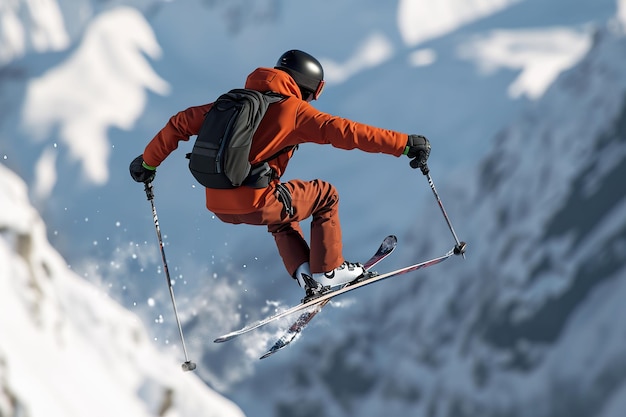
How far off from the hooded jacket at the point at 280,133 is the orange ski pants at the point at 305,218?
0.25 m

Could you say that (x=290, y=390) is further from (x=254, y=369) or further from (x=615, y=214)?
(x=615, y=214)

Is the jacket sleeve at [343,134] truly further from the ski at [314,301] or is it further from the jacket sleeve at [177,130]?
the ski at [314,301]

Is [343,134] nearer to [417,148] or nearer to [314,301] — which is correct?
[417,148]

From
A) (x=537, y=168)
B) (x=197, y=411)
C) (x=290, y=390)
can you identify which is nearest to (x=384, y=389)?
(x=290, y=390)

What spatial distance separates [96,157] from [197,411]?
5456 centimetres

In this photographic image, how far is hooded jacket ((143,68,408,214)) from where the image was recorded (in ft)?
27.1

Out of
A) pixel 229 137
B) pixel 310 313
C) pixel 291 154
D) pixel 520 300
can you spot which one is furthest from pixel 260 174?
pixel 520 300

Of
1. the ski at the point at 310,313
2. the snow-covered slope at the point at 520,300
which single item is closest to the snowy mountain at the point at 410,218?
the snow-covered slope at the point at 520,300

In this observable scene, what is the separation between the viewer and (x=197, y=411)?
40812mm

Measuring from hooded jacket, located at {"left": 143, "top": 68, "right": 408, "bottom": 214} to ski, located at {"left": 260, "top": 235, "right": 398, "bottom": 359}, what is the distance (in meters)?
2.43

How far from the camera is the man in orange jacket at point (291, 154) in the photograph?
844 centimetres

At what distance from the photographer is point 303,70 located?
9148 millimetres

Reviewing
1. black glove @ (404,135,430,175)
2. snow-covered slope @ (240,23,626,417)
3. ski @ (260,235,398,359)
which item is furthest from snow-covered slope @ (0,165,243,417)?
snow-covered slope @ (240,23,626,417)

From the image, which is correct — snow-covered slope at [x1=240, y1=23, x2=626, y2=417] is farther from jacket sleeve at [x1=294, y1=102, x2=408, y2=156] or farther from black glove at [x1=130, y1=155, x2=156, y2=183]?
jacket sleeve at [x1=294, y1=102, x2=408, y2=156]
